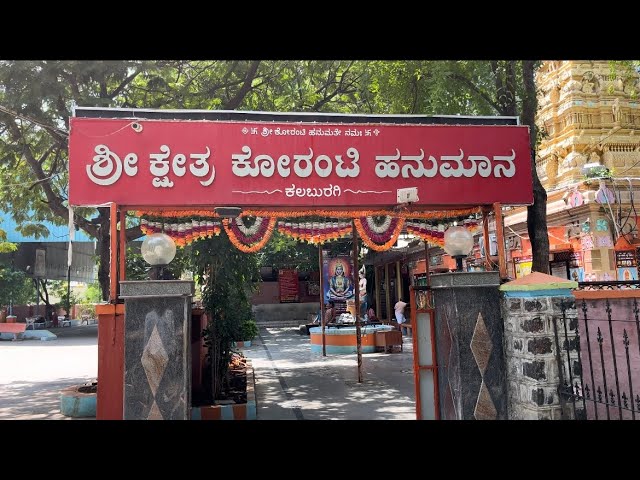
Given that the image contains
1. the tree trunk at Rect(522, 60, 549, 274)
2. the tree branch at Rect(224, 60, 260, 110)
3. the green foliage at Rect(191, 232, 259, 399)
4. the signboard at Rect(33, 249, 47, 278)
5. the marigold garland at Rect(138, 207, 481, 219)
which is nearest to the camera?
the marigold garland at Rect(138, 207, 481, 219)

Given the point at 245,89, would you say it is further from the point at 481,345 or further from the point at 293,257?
the point at 293,257

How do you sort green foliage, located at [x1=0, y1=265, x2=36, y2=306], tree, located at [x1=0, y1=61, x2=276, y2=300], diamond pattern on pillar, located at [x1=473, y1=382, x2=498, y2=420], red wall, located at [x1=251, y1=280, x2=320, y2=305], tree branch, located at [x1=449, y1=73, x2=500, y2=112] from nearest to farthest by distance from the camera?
diamond pattern on pillar, located at [x1=473, y1=382, x2=498, y2=420] < tree branch, located at [x1=449, y1=73, x2=500, y2=112] < tree, located at [x1=0, y1=61, x2=276, y2=300] < red wall, located at [x1=251, y1=280, x2=320, y2=305] < green foliage, located at [x1=0, y1=265, x2=36, y2=306]

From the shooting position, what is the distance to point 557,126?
18.7 meters

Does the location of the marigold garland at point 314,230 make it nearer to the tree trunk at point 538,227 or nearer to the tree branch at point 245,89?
the tree trunk at point 538,227

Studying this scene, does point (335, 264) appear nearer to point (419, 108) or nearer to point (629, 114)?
point (419, 108)

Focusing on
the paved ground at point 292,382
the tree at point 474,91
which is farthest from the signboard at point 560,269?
the tree at point 474,91

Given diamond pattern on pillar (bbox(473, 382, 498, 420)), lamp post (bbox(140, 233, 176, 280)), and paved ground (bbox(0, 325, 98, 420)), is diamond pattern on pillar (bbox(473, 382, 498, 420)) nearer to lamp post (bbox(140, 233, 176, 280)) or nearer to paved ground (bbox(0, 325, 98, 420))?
lamp post (bbox(140, 233, 176, 280))

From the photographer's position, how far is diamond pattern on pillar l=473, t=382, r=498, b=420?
5.66 m

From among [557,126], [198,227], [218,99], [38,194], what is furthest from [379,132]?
[557,126]

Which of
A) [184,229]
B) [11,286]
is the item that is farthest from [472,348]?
[11,286]

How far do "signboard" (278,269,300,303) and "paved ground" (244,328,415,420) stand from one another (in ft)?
47.9

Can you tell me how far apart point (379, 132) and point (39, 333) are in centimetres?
2515

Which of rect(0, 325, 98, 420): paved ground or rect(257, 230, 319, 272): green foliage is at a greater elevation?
rect(257, 230, 319, 272): green foliage

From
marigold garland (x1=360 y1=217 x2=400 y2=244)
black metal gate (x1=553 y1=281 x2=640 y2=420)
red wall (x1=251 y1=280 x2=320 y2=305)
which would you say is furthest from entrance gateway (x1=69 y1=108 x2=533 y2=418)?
red wall (x1=251 y1=280 x2=320 y2=305)
